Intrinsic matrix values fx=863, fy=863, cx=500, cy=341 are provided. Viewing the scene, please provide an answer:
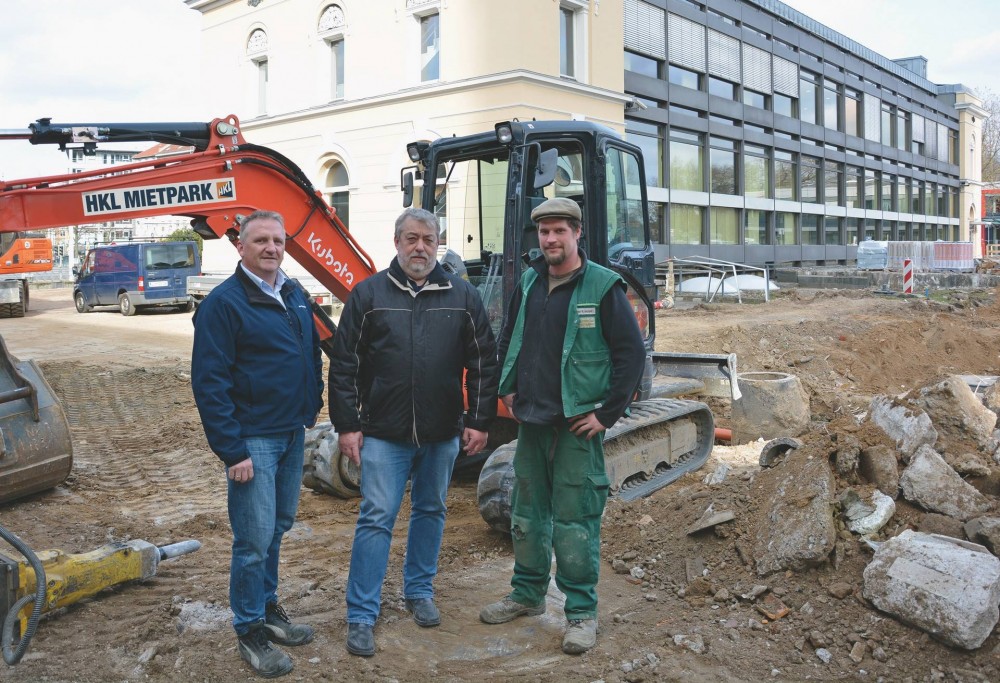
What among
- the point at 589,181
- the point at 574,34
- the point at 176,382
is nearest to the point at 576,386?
the point at 589,181

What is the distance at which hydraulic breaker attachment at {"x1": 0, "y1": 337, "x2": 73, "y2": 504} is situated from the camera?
5.76 m

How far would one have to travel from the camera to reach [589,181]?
6055 millimetres

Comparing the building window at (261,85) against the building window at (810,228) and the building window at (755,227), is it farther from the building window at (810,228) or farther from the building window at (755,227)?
the building window at (810,228)

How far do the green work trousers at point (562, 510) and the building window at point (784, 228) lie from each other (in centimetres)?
3224

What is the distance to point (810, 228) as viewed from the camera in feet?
125

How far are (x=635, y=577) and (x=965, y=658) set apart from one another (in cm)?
167

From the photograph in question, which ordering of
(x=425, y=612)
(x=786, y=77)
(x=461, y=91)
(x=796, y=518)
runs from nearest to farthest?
(x=425, y=612) → (x=796, y=518) → (x=461, y=91) → (x=786, y=77)

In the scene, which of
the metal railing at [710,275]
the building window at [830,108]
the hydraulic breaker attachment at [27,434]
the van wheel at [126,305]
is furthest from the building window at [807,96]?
the hydraulic breaker attachment at [27,434]

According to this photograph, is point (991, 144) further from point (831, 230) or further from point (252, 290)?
point (252, 290)

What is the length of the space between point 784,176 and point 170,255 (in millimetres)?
24282

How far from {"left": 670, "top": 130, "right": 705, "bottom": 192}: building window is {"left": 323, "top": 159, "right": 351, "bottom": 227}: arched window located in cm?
1038

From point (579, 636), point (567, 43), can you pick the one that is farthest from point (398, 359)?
point (567, 43)

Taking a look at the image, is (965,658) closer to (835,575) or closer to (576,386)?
(835,575)

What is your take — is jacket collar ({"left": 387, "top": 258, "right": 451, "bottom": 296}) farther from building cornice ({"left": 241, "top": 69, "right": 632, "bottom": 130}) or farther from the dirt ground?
building cornice ({"left": 241, "top": 69, "right": 632, "bottom": 130})
